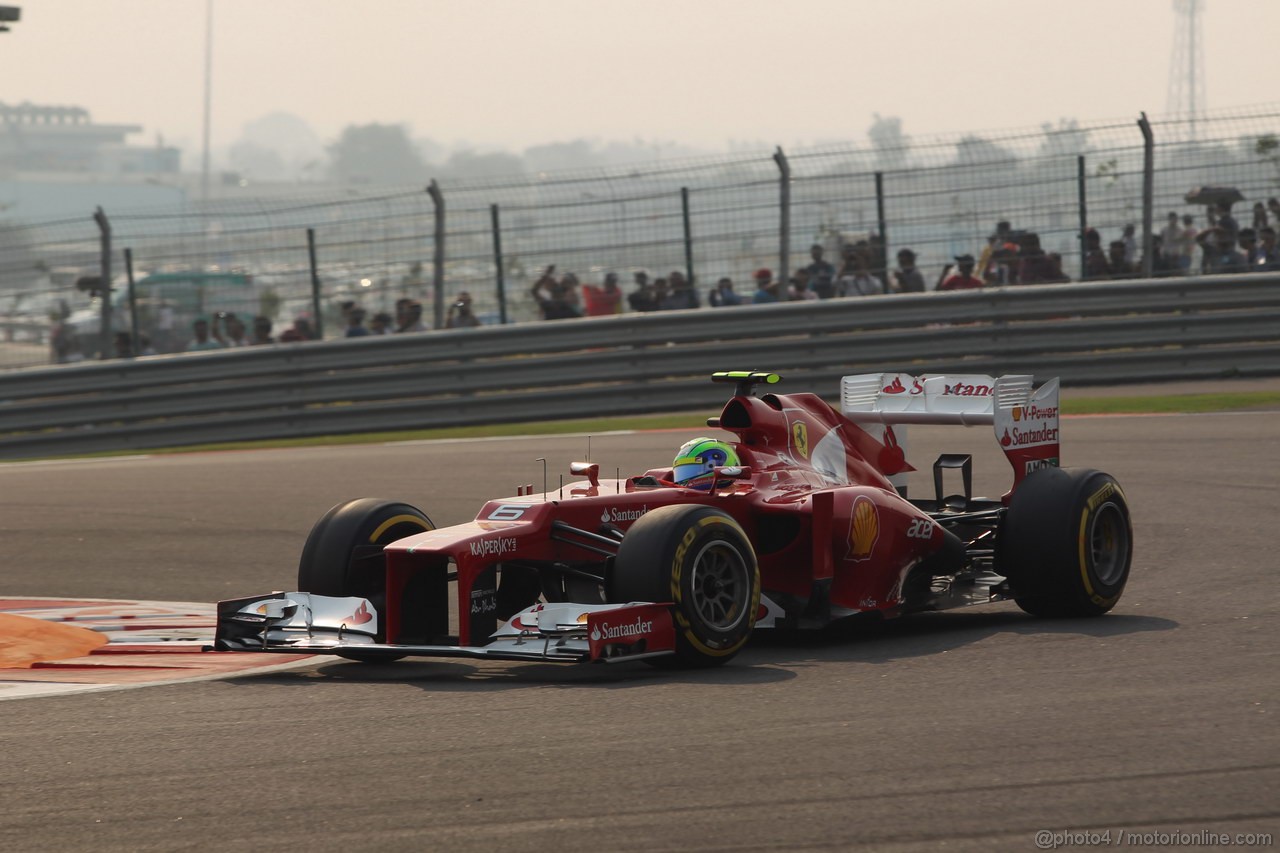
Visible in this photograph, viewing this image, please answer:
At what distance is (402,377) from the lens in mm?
18172

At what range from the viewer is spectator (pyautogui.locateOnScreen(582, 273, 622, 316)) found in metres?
18.7

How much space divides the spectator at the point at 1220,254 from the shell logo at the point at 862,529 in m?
11.9

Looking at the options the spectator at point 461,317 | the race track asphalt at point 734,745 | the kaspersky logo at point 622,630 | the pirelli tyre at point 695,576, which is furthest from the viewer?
the spectator at point 461,317

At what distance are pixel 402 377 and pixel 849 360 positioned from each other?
476cm

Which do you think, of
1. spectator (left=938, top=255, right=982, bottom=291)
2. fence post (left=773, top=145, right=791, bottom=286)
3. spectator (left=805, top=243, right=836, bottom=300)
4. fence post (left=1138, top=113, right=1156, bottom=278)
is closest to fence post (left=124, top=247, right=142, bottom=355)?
fence post (left=773, top=145, right=791, bottom=286)

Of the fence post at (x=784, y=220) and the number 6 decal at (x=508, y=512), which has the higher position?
the fence post at (x=784, y=220)

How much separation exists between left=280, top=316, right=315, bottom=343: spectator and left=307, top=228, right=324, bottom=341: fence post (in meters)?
0.12

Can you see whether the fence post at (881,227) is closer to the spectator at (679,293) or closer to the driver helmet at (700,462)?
the spectator at (679,293)

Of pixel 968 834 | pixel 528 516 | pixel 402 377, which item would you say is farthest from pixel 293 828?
pixel 402 377

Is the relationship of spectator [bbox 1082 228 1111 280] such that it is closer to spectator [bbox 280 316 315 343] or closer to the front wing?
spectator [bbox 280 316 315 343]

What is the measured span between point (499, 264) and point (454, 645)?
11.8m

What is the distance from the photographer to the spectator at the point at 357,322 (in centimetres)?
1877

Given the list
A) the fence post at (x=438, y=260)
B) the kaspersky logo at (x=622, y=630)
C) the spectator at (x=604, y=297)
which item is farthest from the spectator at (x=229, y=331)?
the kaspersky logo at (x=622, y=630)

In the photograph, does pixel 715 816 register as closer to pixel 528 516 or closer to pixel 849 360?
pixel 528 516
